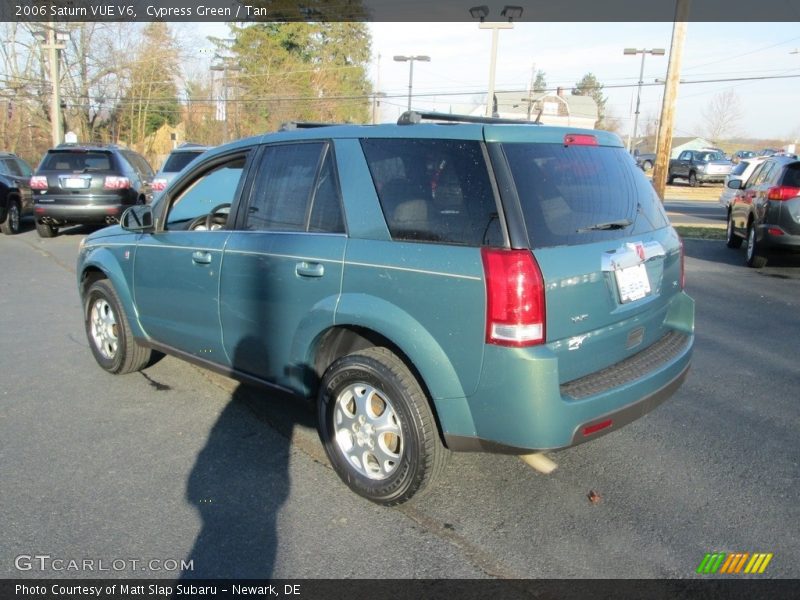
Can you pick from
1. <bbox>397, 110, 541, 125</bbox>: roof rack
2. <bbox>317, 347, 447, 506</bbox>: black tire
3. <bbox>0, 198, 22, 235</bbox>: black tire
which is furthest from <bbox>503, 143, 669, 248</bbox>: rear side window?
<bbox>0, 198, 22, 235</bbox>: black tire

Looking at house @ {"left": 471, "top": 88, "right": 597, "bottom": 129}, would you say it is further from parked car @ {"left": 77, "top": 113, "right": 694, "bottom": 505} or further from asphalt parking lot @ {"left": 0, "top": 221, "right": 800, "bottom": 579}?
parked car @ {"left": 77, "top": 113, "right": 694, "bottom": 505}

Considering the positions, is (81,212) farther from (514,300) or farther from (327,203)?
(514,300)

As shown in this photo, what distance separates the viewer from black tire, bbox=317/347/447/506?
2961 millimetres

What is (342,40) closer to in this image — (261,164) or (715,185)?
(715,185)

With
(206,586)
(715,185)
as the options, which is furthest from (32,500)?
(715,185)

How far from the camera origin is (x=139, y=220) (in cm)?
460

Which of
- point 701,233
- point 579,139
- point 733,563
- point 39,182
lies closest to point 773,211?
point 701,233

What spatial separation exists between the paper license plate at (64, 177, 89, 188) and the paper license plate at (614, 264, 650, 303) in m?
11.9

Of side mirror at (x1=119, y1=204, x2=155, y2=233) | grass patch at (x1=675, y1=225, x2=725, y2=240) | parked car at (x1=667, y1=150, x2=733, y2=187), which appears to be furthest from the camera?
parked car at (x1=667, y1=150, x2=733, y2=187)

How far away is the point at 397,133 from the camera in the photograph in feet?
10.6

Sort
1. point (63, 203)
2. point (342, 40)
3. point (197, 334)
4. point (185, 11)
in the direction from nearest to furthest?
point (197, 334)
point (63, 203)
point (185, 11)
point (342, 40)

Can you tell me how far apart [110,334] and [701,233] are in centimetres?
1282

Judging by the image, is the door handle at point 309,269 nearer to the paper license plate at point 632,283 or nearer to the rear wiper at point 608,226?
the rear wiper at point 608,226

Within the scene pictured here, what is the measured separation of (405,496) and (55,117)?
1281 inches
